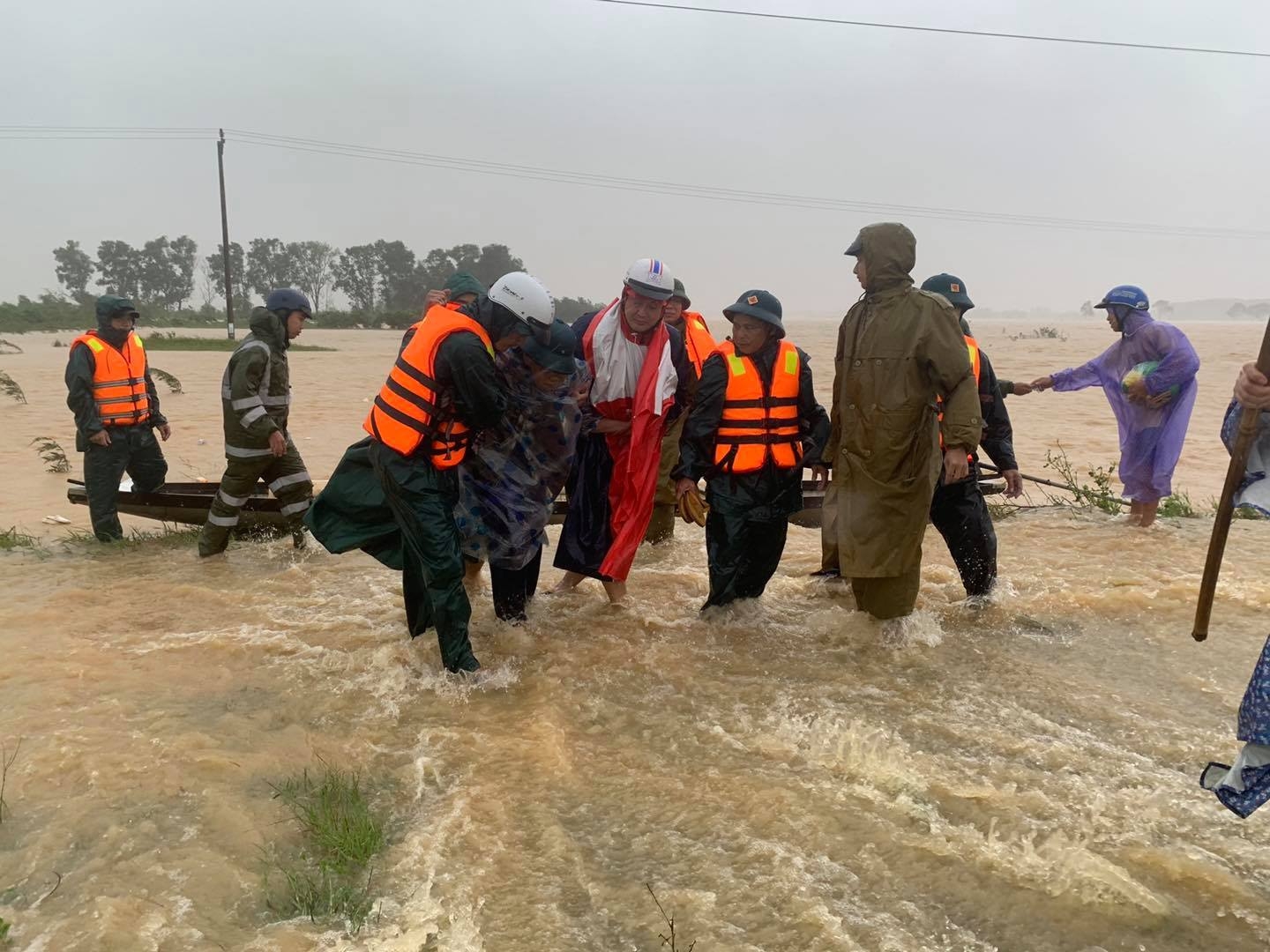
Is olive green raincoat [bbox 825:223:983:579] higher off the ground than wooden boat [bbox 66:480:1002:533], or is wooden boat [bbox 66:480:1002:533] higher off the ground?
olive green raincoat [bbox 825:223:983:579]

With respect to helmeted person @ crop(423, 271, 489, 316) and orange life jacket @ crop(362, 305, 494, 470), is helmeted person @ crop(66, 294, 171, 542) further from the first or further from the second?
orange life jacket @ crop(362, 305, 494, 470)

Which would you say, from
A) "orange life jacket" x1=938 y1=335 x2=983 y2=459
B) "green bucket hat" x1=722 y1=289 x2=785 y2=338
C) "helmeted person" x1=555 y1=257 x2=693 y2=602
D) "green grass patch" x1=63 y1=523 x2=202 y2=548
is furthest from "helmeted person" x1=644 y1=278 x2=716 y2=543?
"green grass patch" x1=63 y1=523 x2=202 y2=548

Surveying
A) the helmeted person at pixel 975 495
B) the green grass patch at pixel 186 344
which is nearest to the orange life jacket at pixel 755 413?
the helmeted person at pixel 975 495

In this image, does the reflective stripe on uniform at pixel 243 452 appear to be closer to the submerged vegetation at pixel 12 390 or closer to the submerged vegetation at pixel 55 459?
the submerged vegetation at pixel 55 459

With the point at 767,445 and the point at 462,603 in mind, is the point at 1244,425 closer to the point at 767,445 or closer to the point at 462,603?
the point at 767,445

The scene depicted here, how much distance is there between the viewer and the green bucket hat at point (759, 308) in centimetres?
437

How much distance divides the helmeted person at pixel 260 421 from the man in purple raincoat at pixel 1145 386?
5.21 m

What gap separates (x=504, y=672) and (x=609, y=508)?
1.18 m

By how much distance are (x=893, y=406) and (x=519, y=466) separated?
71.8 inches

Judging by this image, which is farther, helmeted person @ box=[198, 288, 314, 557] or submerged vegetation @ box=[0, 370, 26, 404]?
submerged vegetation @ box=[0, 370, 26, 404]

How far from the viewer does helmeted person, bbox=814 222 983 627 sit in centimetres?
401

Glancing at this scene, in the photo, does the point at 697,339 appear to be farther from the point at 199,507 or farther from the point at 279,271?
the point at 279,271

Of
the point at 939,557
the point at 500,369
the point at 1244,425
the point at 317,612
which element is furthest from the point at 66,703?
the point at 939,557

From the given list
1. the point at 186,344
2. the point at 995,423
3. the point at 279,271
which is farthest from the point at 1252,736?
the point at 279,271
